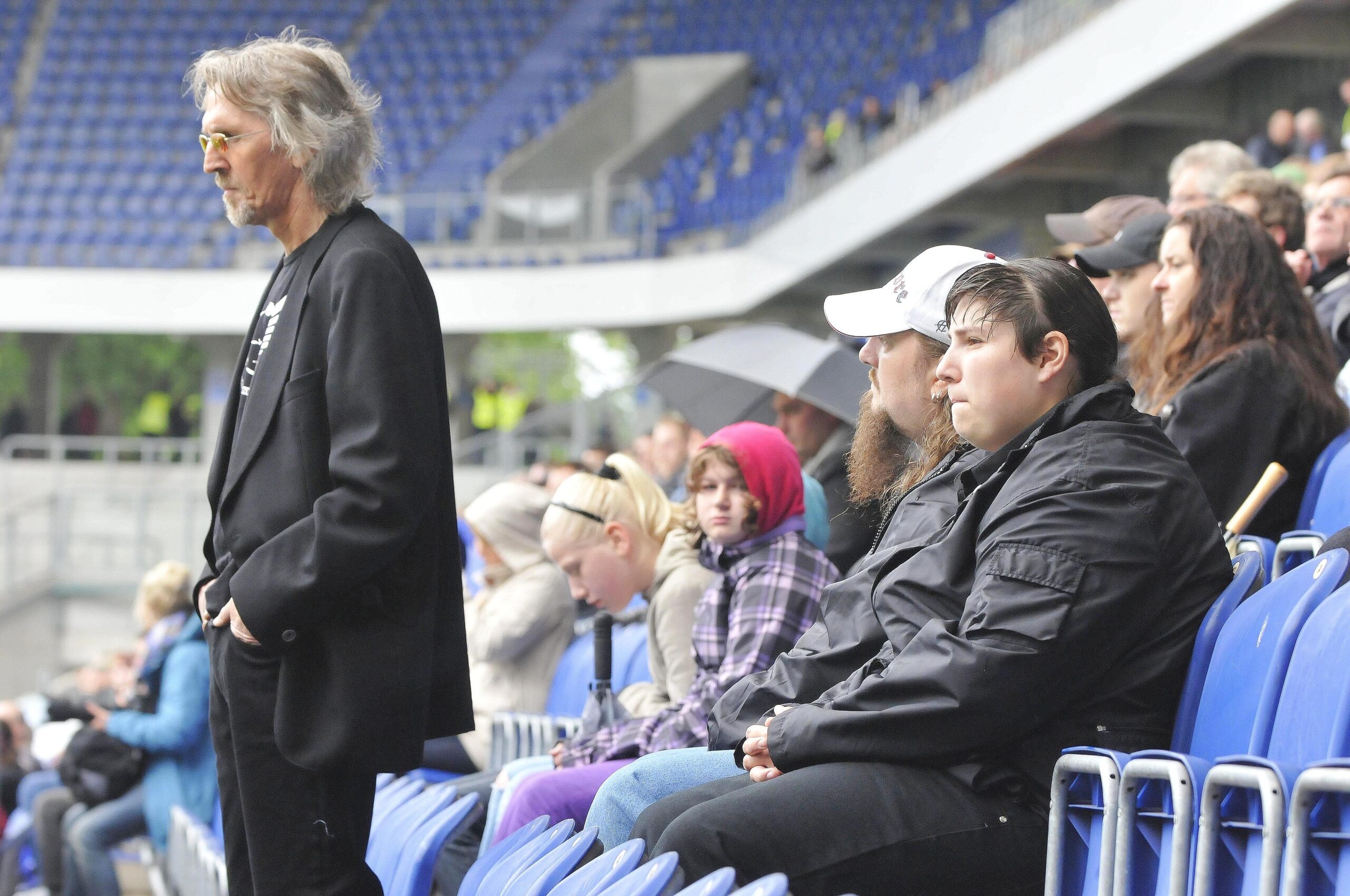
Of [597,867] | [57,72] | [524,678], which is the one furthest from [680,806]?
[57,72]

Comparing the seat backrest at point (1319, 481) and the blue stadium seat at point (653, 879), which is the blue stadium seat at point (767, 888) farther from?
the seat backrest at point (1319, 481)

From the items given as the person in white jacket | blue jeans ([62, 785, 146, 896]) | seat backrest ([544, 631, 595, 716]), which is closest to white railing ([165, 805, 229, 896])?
blue jeans ([62, 785, 146, 896])

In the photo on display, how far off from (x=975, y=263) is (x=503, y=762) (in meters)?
2.25

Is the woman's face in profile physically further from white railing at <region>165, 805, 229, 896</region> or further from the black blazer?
white railing at <region>165, 805, 229, 896</region>

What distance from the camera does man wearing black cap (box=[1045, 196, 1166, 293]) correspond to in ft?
13.2

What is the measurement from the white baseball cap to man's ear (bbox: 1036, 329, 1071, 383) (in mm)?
325

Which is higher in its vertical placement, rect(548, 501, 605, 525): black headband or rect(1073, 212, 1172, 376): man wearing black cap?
rect(1073, 212, 1172, 376): man wearing black cap

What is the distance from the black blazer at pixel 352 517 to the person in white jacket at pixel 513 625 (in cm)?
203

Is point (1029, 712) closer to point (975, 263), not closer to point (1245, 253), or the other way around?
point (975, 263)

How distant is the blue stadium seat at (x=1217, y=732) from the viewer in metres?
1.73

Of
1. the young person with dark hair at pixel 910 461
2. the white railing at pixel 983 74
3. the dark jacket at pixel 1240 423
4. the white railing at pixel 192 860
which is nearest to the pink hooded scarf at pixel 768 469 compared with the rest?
the young person with dark hair at pixel 910 461

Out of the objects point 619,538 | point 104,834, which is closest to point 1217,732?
point 619,538

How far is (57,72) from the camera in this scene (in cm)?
2041

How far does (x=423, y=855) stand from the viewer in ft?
9.80
